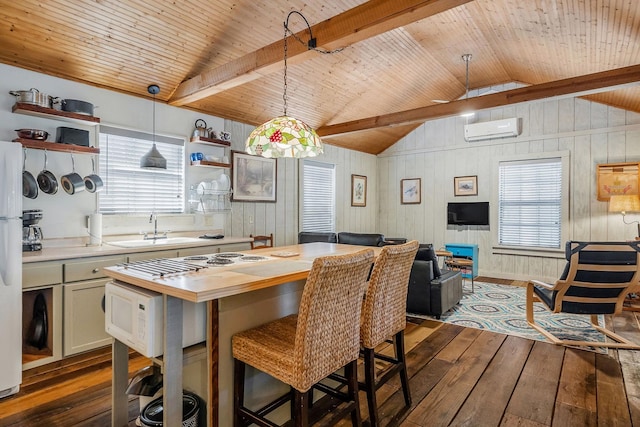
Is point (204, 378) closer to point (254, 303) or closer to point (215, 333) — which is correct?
point (215, 333)

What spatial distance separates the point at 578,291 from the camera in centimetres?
328

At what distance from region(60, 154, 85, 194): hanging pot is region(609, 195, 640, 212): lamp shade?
690 centimetres

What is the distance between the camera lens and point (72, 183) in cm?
335

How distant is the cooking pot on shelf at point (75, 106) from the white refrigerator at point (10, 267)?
40.1 inches

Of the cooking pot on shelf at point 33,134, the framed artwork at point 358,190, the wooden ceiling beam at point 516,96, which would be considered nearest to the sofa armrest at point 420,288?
the wooden ceiling beam at point 516,96

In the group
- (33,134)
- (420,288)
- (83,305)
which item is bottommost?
Answer: (420,288)

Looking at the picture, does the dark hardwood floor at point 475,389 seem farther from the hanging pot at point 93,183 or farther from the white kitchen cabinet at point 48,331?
the hanging pot at point 93,183

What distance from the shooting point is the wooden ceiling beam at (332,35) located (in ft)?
8.13

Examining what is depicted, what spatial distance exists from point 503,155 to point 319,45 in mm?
5048

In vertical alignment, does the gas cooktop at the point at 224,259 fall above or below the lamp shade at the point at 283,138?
below

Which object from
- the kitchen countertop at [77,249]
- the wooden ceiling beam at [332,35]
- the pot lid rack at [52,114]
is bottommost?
the kitchen countertop at [77,249]

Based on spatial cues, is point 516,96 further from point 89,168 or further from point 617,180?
point 89,168

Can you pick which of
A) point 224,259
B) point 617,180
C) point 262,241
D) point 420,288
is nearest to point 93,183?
point 224,259

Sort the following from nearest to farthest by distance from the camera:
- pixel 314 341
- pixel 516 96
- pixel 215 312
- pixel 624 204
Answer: pixel 314 341, pixel 215 312, pixel 516 96, pixel 624 204
